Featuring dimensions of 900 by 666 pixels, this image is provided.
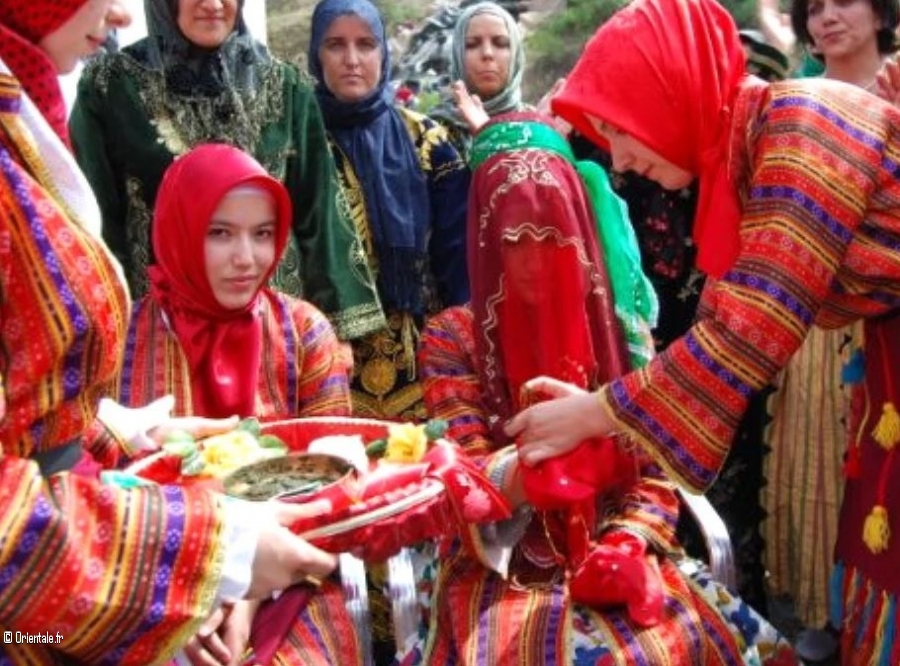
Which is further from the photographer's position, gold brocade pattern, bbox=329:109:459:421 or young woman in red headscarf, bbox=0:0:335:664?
gold brocade pattern, bbox=329:109:459:421

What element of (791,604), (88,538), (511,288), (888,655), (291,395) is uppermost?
(88,538)

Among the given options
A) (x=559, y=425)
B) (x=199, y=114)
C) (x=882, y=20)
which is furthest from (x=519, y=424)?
(x=882, y=20)

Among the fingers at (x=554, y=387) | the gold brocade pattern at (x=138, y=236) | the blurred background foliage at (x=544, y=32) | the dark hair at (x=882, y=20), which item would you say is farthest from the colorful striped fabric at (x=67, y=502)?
the blurred background foliage at (x=544, y=32)

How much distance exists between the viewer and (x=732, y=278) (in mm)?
1940

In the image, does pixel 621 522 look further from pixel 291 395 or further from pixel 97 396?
pixel 97 396

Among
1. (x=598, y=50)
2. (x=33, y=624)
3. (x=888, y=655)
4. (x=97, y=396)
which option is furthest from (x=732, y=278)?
(x=33, y=624)

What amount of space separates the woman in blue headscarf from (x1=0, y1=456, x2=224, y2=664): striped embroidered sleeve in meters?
2.09

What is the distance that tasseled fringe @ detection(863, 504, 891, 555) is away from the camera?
2068 mm

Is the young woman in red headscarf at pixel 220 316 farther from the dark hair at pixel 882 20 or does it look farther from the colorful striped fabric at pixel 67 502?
the dark hair at pixel 882 20

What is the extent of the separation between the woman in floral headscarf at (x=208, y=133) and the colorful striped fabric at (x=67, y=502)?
2.01 m

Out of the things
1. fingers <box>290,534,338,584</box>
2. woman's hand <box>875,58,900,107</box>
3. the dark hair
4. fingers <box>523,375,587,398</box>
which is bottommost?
fingers <box>523,375,587,398</box>

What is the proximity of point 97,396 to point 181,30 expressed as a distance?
87.7 inches

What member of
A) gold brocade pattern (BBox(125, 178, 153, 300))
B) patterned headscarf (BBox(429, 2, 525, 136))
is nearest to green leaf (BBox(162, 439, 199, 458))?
gold brocade pattern (BBox(125, 178, 153, 300))

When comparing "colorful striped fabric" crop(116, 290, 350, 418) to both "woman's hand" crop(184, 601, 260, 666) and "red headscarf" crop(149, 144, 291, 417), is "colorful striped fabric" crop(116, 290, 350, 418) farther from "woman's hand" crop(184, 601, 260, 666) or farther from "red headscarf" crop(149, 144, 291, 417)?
"woman's hand" crop(184, 601, 260, 666)
